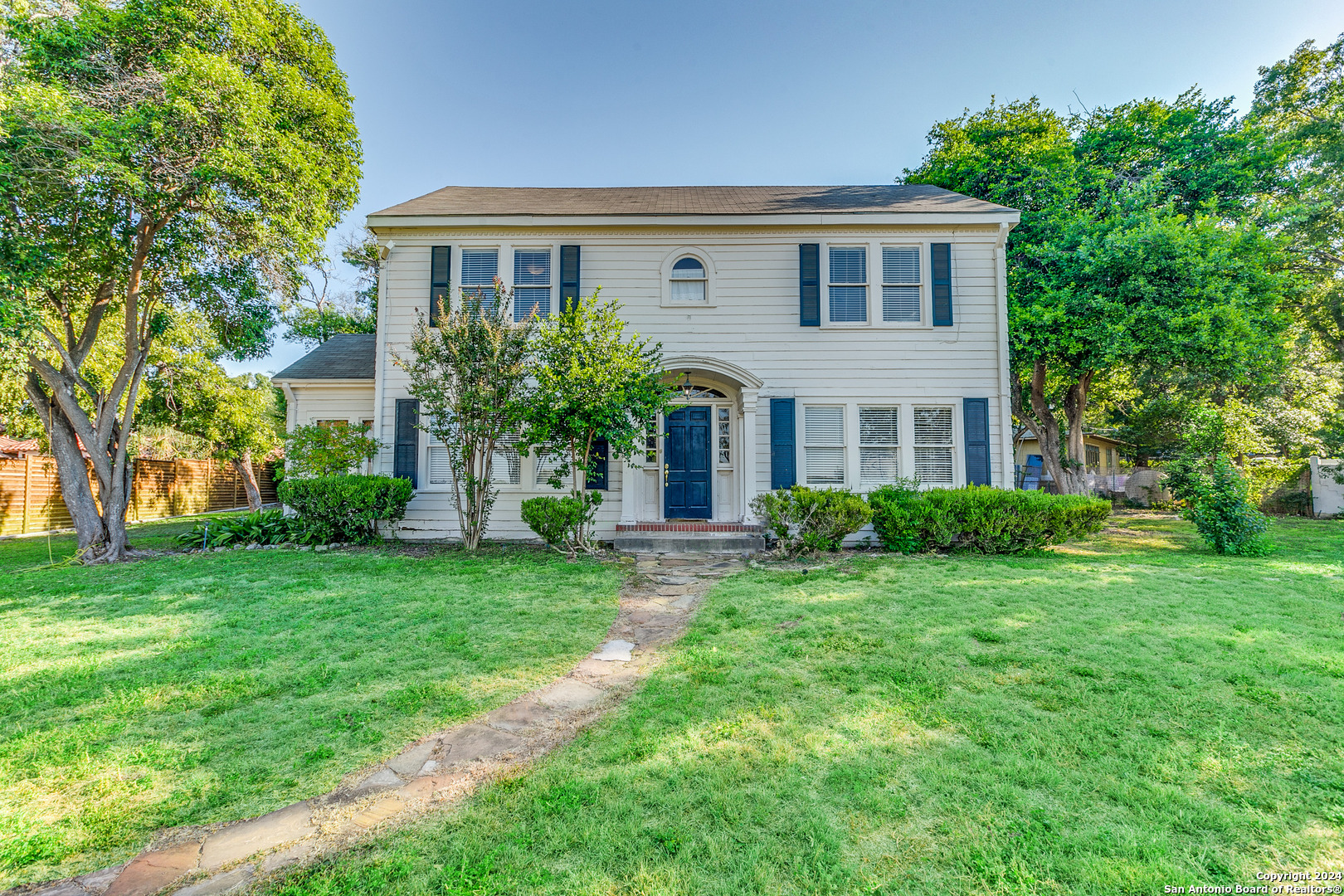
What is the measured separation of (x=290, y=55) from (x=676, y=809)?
1146cm

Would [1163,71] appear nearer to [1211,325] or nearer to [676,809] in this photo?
[1211,325]

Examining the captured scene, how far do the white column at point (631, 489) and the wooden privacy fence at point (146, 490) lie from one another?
8548 mm

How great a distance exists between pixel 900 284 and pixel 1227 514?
5.87 metres

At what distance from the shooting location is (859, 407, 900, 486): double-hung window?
9250 mm

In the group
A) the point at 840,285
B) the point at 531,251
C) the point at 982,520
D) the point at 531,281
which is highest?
the point at 531,251

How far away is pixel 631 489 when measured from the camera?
9047 mm

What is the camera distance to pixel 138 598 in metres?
5.56

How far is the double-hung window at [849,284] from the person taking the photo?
31.0ft

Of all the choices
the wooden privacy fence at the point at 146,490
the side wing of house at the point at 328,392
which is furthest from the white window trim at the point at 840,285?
the wooden privacy fence at the point at 146,490

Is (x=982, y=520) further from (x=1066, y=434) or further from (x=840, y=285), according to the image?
(x=1066, y=434)

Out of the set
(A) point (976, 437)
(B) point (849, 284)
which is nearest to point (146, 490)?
(B) point (849, 284)

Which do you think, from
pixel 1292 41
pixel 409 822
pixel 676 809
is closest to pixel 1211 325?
pixel 1292 41

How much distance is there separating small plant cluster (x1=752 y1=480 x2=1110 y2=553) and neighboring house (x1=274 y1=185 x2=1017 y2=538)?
4.41 feet

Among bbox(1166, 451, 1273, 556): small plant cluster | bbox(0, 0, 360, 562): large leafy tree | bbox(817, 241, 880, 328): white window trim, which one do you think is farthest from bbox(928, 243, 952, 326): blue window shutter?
bbox(0, 0, 360, 562): large leafy tree
